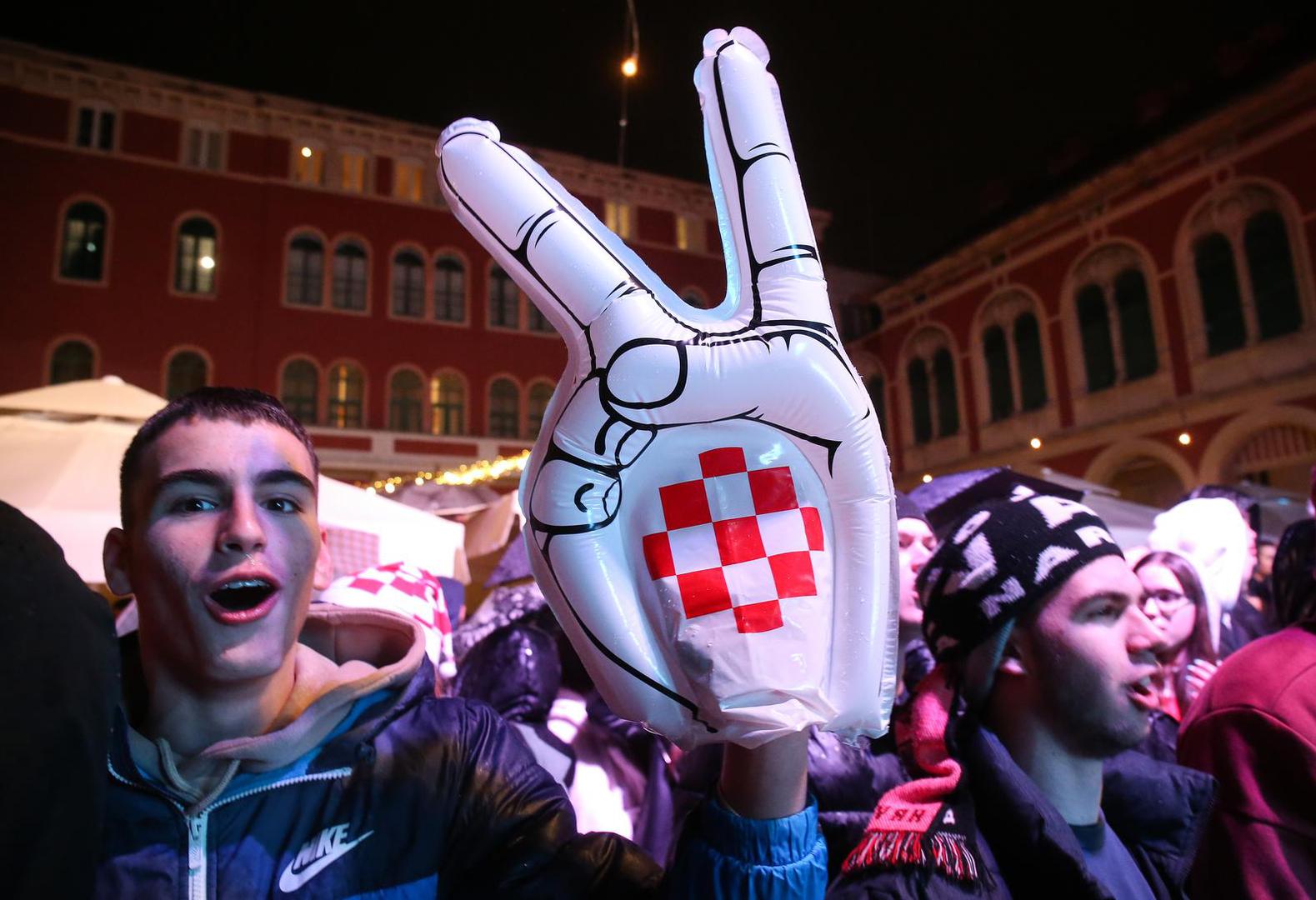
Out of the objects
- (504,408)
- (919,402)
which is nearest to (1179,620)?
(919,402)

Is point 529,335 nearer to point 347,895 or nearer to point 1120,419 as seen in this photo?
point 1120,419

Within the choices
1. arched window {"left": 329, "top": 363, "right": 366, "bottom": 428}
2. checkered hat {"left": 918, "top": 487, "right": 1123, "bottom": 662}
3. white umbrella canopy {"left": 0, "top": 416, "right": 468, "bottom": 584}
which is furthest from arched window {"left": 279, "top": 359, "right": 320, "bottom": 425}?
checkered hat {"left": 918, "top": 487, "right": 1123, "bottom": 662}

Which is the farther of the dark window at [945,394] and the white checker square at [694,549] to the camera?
the dark window at [945,394]

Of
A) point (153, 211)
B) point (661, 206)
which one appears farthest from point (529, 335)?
point (153, 211)

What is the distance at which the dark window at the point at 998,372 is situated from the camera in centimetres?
1761

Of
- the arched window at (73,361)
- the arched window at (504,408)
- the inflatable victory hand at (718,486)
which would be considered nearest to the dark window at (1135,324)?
the arched window at (504,408)

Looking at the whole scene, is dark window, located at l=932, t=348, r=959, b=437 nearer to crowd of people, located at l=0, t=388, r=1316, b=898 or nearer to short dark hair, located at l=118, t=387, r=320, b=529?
crowd of people, located at l=0, t=388, r=1316, b=898

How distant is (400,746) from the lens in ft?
4.10

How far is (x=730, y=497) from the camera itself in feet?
3.42

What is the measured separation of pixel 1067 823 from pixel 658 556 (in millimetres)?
973

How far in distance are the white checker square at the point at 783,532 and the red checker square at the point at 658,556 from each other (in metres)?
0.12

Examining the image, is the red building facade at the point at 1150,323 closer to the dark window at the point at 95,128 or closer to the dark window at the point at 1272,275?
the dark window at the point at 1272,275

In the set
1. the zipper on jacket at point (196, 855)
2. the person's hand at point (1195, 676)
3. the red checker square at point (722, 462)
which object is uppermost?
the red checker square at point (722, 462)

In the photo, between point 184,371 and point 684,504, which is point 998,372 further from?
point 684,504
